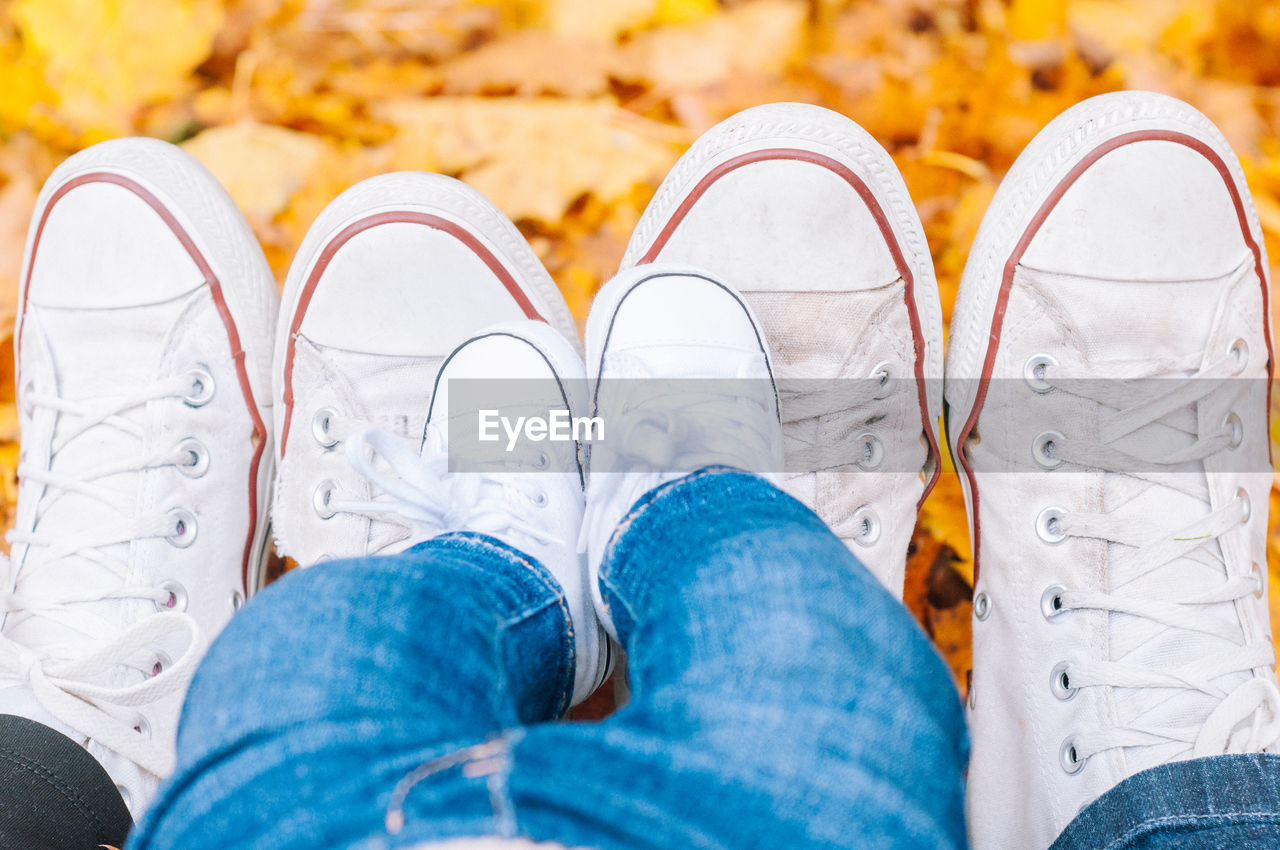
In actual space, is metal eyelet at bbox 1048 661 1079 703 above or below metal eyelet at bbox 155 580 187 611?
below

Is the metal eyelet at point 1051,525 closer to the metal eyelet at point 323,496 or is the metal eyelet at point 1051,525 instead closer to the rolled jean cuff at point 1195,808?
the rolled jean cuff at point 1195,808

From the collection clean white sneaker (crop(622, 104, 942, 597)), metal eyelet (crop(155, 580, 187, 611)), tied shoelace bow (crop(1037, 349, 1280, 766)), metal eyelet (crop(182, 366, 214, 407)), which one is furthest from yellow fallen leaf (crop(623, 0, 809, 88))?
metal eyelet (crop(155, 580, 187, 611))

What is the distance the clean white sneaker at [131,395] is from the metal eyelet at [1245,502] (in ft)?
3.96

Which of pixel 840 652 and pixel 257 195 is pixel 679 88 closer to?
pixel 257 195

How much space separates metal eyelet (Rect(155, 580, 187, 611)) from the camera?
3.51ft

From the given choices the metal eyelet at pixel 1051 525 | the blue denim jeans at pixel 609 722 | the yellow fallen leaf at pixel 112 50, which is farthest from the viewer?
the yellow fallen leaf at pixel 112 50

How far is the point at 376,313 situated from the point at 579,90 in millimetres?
465

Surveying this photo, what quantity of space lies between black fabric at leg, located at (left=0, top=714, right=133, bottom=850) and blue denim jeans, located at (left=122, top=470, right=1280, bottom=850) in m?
0.31

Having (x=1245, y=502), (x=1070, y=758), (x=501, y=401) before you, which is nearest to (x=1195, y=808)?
(x=1070, y=758)

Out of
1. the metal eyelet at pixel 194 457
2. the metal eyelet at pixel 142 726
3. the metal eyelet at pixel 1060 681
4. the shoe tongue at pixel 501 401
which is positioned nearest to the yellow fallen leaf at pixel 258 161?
the metal eyelet at pixel 194 457

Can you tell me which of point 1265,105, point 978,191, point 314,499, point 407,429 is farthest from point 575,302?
point 1265,105

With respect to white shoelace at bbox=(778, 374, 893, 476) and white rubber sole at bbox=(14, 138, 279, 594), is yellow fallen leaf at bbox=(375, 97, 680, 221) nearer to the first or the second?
white rubber sole at bbox=(14, 138, 279, 594)

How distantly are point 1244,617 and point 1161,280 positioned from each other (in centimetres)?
39

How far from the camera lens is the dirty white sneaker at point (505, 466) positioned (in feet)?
2.66
